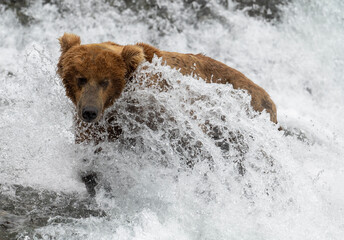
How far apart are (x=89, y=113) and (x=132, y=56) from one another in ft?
2.37

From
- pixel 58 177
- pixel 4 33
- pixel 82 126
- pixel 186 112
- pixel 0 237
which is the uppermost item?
pixel 186 112

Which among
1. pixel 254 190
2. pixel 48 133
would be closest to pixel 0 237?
pixel 48 133

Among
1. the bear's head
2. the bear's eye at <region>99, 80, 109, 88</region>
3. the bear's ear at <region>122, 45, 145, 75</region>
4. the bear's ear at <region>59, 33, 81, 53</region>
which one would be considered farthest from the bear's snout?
the bear's ear at <region>59, 33, 81, 53</region>

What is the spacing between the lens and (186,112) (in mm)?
4754

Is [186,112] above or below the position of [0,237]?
above

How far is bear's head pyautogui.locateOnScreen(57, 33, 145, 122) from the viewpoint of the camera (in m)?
3.98

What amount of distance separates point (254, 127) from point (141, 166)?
1310 millimetres

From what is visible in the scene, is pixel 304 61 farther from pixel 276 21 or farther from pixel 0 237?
pixel 0 237

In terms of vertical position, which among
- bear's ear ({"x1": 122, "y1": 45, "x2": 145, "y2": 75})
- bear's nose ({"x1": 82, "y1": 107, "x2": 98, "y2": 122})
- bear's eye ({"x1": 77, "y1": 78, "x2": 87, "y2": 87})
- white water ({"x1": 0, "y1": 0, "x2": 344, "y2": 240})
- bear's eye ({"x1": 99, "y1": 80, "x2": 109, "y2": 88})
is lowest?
white water ({"x1": 0, "y1": 0, "x2": 344, "y2": 240})

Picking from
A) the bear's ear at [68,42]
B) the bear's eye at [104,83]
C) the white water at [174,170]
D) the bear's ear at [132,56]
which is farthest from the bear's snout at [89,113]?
the bear's ear at [68,42]

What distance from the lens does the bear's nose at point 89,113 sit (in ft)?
12.8

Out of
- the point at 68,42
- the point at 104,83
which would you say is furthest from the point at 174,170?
the point at 68,42

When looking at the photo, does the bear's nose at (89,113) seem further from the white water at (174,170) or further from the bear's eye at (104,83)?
the white water at (174,170)

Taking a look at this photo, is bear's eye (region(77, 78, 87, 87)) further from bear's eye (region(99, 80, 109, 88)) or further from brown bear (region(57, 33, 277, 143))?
bear's eye (region(99, 80, 109, 88))
